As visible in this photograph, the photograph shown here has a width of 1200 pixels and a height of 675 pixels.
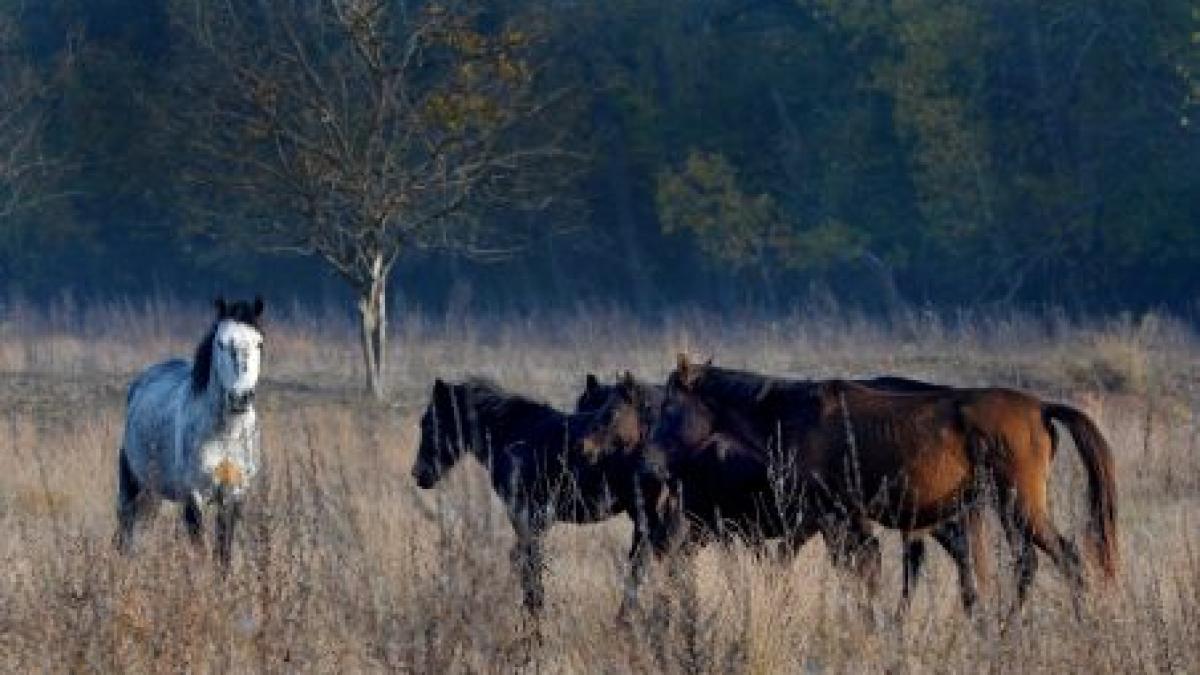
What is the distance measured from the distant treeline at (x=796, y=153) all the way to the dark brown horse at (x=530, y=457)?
1411 cm

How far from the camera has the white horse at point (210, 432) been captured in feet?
36.6

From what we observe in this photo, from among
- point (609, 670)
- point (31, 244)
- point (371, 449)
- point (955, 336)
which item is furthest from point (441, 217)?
point (31, 244)

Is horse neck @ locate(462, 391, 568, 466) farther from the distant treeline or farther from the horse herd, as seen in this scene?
the distant treeline

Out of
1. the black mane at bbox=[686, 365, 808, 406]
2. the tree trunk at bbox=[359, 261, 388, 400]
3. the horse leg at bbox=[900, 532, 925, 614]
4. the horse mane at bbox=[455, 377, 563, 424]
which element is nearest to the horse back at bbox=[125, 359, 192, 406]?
the horse mane at bbox=[455, 377, 563, 424]

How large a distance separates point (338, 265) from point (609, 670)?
49.4ft

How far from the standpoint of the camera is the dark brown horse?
10.3m

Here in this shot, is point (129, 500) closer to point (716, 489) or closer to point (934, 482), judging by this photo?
point (716, 489)

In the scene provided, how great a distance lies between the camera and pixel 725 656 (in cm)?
688

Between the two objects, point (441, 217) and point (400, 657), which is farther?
point (441, 217)

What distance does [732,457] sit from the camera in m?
10.3

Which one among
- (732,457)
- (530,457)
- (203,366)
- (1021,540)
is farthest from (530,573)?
(203,366)

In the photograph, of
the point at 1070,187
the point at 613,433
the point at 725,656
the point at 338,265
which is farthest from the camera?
the point at 1070,187

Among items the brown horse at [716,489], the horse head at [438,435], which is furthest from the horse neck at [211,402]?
the brown horse at [716,489]

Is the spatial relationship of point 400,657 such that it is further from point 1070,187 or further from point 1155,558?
point 1070,187
